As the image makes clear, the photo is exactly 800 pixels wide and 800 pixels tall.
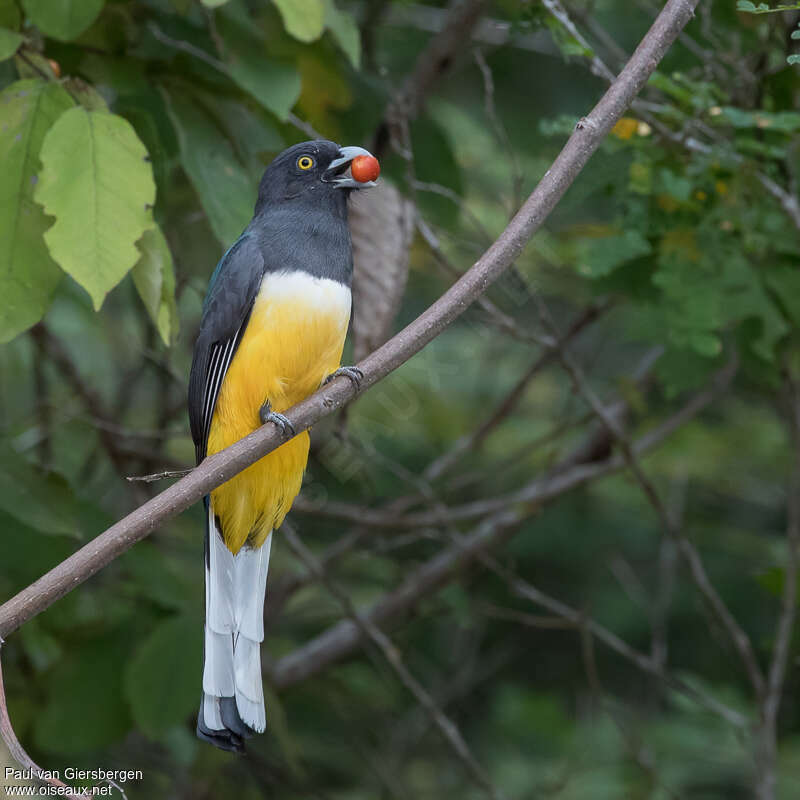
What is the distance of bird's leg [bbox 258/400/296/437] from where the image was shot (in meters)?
2.47

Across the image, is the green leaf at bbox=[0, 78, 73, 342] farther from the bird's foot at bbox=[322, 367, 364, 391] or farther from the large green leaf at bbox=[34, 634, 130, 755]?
the large green leaf at bbox=[34, 634, 130, 755]

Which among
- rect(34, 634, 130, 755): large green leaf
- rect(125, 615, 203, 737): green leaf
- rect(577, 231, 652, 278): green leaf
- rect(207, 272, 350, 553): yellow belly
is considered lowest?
rect(34, 634, 130, 755): large green leaf

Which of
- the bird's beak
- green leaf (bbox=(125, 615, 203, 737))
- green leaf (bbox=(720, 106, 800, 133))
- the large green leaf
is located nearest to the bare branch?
green leaf (bbox=(720, 106, 800, 133))

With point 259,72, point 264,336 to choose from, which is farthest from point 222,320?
point 259,72

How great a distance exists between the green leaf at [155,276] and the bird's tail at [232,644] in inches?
32.8

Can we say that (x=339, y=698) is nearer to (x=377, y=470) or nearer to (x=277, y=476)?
(x=377, y=470)

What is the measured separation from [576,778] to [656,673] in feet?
4.75

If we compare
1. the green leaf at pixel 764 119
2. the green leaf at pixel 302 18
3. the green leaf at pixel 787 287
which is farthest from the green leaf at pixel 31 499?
the green leaf at pixel 787 287

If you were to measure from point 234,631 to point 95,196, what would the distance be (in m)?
1.24

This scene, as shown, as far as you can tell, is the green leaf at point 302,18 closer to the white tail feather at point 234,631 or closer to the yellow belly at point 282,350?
the yellow belly at point 282,350

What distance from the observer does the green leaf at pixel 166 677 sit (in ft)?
12.2

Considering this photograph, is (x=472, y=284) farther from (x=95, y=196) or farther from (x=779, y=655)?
(x=779, y=655)

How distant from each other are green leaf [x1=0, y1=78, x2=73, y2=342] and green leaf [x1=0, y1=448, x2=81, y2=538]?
638mm

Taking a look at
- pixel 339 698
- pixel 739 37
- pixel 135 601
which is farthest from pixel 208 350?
pixel 339 698
